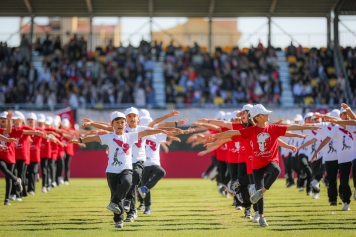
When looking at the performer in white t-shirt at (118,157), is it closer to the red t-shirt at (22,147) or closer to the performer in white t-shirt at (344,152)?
the performer in white t-shirt at (344,152)

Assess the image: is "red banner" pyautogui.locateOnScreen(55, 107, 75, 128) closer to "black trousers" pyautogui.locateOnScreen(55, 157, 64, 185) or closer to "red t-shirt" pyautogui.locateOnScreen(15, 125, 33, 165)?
"black trousers" pyautogui.locateOnScreen(55, 157, 64, 185)

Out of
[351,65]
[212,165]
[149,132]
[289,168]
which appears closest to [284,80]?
[351,65]

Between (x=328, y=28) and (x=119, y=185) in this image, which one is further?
(x=328, y=28)

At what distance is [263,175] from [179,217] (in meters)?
2.65

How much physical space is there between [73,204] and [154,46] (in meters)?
21.8

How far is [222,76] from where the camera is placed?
36.3 meters

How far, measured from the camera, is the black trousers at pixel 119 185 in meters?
12.7

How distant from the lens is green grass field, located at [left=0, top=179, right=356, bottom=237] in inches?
480

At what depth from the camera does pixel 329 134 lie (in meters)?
15.8

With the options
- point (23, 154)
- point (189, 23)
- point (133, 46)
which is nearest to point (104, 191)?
point (23, 154)

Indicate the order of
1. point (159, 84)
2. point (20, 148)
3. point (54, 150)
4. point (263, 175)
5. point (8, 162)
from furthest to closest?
point (159, 84)
point (54, 150)
point (20, 148)
point (8, 162)
point (263, 175)

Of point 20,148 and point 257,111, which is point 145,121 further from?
point 20,148

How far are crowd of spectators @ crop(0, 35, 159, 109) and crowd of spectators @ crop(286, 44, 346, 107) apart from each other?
7544 mm

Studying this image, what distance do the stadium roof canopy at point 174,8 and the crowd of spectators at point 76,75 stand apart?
5.25 ft
